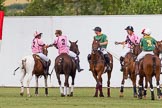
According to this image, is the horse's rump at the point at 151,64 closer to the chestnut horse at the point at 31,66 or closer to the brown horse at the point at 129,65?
the brown horse at the point at 129,65

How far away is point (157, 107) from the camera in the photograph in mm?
25484

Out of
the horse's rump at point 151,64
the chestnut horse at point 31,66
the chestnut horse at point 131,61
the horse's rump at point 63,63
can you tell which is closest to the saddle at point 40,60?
the chestnut horse at point 31,66

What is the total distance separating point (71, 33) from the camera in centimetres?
4359

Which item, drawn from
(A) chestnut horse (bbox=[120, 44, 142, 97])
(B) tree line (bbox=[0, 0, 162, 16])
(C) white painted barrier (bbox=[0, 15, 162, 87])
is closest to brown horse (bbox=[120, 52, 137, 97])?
(A) chestnut horse (bbox=[120, 44, 142, 97])

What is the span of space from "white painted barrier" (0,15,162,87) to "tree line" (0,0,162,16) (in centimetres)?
1764

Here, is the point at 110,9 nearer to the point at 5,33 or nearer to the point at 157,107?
the point at 5,33

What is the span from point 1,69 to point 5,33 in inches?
76.8

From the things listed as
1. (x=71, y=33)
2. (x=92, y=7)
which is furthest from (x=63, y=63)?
(x=92, y=7)

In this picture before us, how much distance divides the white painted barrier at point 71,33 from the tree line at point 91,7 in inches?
694

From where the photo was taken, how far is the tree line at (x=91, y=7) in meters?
62.8

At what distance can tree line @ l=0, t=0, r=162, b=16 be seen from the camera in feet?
206

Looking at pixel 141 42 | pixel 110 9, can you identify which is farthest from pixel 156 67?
pixel 110 9

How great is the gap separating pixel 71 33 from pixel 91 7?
2098 centimetres

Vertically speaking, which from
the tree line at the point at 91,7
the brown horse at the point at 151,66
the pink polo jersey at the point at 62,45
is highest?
the tree line at the point at 91,7
